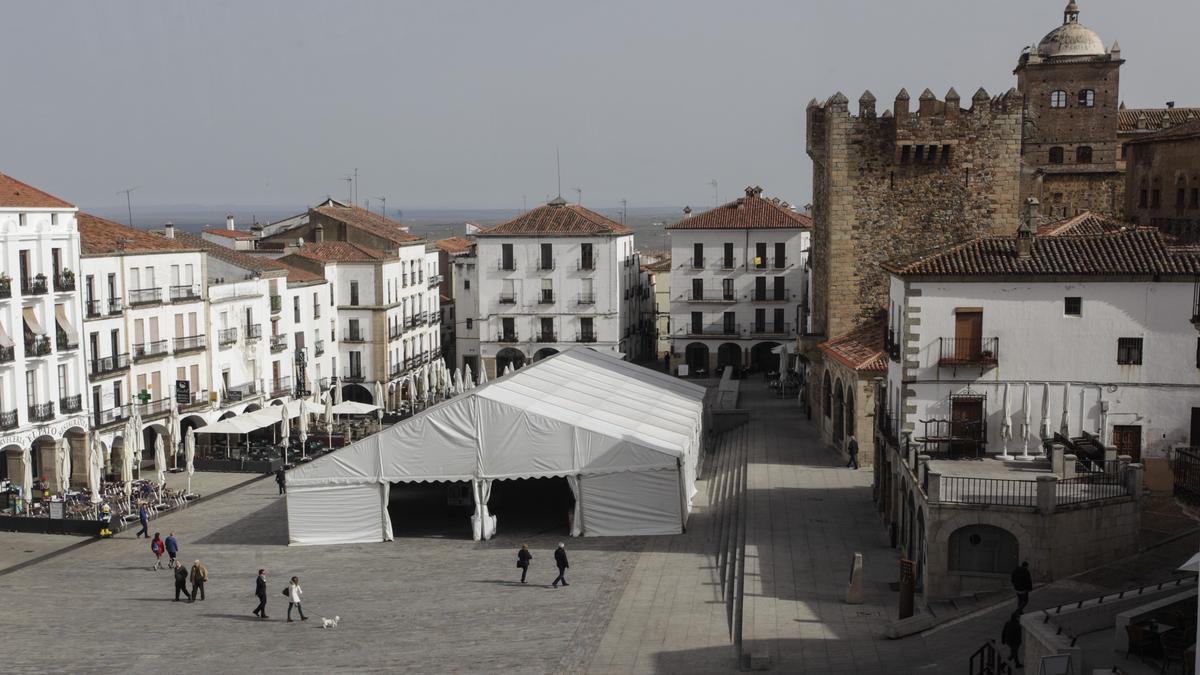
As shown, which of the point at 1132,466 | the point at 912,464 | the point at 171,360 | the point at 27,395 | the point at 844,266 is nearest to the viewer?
the point at 1132,466

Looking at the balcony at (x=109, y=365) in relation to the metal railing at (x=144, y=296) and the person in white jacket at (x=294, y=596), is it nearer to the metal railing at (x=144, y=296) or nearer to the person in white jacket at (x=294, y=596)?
the metal railing at (x=144, y=296)

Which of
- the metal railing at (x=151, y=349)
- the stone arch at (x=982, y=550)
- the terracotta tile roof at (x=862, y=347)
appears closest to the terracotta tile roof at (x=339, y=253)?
the metal railing at (x=151, y=349)

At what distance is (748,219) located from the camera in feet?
258

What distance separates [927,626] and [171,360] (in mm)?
38725

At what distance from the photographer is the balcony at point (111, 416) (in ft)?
165

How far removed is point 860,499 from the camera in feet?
128

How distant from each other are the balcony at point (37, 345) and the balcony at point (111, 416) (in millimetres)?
3843

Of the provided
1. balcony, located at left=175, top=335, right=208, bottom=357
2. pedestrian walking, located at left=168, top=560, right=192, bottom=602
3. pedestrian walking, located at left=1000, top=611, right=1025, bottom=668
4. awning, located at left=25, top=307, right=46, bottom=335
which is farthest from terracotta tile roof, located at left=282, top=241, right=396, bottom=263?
pedestrian walking, located at left=1000, top=611, right=1025, bottom=668

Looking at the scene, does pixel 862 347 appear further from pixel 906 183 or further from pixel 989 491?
pixel 989 491

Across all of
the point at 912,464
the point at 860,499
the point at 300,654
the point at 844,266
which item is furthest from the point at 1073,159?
the point at 300,654

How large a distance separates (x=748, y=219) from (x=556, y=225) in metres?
11.5

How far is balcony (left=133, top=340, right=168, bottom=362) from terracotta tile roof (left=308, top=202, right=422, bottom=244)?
23.6 m

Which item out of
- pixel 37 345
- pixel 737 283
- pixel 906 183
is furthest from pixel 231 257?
pixel 906 183

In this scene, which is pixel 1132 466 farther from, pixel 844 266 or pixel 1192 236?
pixel 1192 236
